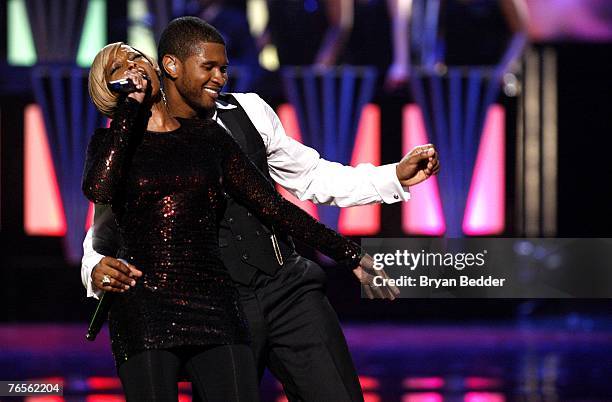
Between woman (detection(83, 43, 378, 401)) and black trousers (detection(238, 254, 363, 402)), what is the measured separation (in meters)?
0.41

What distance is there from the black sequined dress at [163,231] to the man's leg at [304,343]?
Result: 43cm

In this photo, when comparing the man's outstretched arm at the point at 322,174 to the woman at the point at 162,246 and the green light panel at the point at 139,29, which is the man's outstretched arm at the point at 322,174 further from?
the green light panel at the point at 139,29

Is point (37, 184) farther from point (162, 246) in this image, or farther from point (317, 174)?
point (162, 246)

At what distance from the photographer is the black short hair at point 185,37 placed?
269 cm

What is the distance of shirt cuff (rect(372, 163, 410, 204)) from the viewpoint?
122 inches

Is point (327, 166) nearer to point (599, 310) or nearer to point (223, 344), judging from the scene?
point (223, 344)

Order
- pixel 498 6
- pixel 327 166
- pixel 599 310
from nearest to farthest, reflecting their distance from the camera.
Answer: pixel 327 166 → pixel 498 6 → pixel 599 310

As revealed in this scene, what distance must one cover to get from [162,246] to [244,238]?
1.58 ft

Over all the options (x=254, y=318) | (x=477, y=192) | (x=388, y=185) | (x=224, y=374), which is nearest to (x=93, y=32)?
(x=477, y=192)

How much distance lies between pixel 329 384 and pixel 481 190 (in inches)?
234

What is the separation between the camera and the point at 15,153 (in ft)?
28.4

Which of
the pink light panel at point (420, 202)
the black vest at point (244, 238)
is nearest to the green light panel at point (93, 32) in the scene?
the pink light panel at point (420, 202)

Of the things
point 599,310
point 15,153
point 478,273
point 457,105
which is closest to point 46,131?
point 15,153

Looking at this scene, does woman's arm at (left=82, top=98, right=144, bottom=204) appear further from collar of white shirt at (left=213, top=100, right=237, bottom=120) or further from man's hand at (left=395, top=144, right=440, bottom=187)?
man's hand at (left=395, top=144, right=440, bottom=187)
